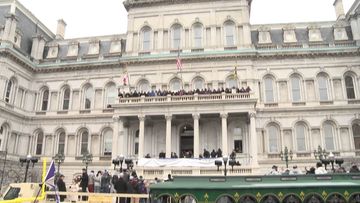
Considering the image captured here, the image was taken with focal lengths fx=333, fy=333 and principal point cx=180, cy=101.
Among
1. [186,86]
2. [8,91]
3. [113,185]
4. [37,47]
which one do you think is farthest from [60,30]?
[113,185]

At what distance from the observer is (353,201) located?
12.1m

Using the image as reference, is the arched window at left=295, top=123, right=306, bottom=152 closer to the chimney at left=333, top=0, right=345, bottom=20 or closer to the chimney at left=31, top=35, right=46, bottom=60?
the chimney at left=333, top=0, right=345, bottom=20

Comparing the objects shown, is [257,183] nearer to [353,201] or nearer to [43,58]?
[353,201]

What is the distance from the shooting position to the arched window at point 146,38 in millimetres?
38719

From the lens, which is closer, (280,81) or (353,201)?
(353,201)

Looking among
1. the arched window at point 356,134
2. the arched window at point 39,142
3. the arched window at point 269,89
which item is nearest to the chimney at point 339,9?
the arched window at point 269,89

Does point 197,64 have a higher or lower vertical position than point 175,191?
higher

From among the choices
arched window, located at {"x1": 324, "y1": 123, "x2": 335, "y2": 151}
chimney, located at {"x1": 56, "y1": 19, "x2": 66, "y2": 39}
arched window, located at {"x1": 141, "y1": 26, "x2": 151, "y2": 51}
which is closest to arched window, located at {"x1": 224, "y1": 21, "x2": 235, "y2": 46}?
arched window, located at {"x1": 141, "y1": 26, "x2": 151, "y2": 51}

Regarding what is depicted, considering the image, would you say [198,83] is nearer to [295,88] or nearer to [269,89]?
[269,89]

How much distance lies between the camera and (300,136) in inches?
1352

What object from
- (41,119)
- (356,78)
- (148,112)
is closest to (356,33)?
(356,78)

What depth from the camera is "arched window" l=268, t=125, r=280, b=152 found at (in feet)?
112

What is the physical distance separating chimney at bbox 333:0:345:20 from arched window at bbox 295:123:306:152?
55.0 ft

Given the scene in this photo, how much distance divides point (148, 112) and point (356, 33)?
2406cm
